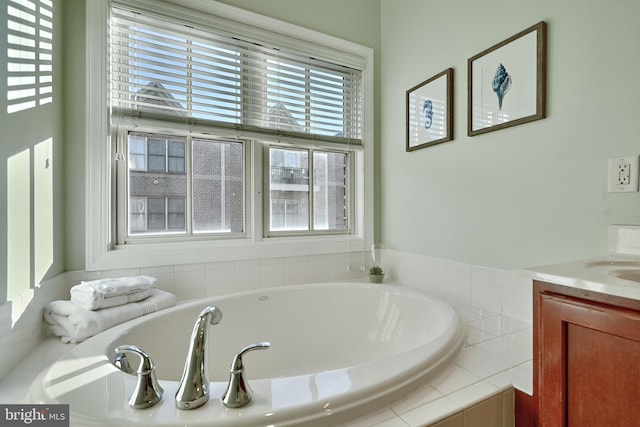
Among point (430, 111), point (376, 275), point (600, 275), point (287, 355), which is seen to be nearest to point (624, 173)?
point (600, 275)

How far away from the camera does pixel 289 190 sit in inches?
79.7

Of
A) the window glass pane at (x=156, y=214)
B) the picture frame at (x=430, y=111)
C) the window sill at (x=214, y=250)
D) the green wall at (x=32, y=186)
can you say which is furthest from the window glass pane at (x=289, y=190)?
the green wall at (x=32, y=186)

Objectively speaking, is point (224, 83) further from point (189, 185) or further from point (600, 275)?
point (600, 275)

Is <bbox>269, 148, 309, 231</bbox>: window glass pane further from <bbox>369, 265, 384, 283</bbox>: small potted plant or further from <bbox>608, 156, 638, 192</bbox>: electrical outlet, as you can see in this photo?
<bbox>608, 156, 638, 192</bbox>: electrical outlet

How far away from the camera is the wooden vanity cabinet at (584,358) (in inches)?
23.9

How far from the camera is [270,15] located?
71.4 inches

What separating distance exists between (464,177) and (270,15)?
1.51 metres

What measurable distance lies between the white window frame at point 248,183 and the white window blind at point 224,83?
0.07 metres

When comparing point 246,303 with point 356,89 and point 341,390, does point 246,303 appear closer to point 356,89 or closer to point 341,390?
point 341,390

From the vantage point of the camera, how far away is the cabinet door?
0.61m

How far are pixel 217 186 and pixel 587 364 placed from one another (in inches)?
69.4

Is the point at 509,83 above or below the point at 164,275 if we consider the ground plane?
above
